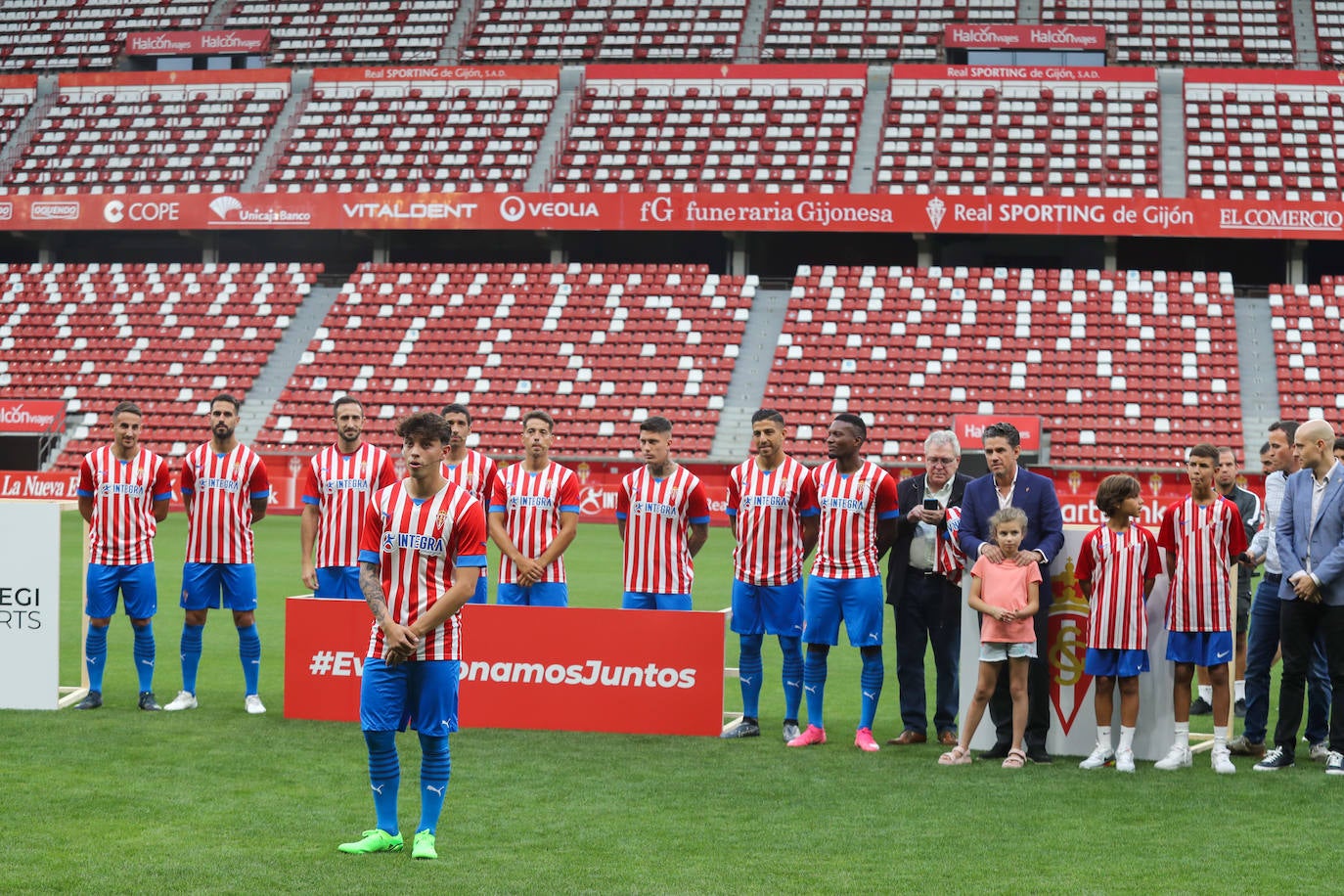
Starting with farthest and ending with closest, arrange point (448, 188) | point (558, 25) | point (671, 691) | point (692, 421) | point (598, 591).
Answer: point (558, 25)
point (448, 188)
point (692, 421)
point (598, 591)
point (671, 691)

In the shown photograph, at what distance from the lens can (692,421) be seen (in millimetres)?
30188

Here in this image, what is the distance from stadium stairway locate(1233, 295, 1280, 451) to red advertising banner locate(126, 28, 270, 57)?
85.8 ft

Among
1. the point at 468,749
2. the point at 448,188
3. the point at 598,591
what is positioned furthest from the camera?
the point at 448,188

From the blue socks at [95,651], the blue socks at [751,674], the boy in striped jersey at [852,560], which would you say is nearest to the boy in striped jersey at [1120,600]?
the boy in striped jersey at [852,560]

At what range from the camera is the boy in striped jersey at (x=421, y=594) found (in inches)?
240

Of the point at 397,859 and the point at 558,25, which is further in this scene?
the point at 558,25

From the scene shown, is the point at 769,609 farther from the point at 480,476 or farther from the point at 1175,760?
the point at 1175,760

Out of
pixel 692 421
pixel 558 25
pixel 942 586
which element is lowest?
pixel 942 586

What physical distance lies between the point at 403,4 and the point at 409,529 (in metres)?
39.2

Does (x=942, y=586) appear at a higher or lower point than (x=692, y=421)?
lower

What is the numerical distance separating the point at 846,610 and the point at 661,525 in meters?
1.35

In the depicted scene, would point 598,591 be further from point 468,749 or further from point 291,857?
point 291,857

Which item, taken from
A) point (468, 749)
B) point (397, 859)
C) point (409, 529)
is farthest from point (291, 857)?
point (468, 749)

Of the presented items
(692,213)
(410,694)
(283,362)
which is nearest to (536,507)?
(410,694)
